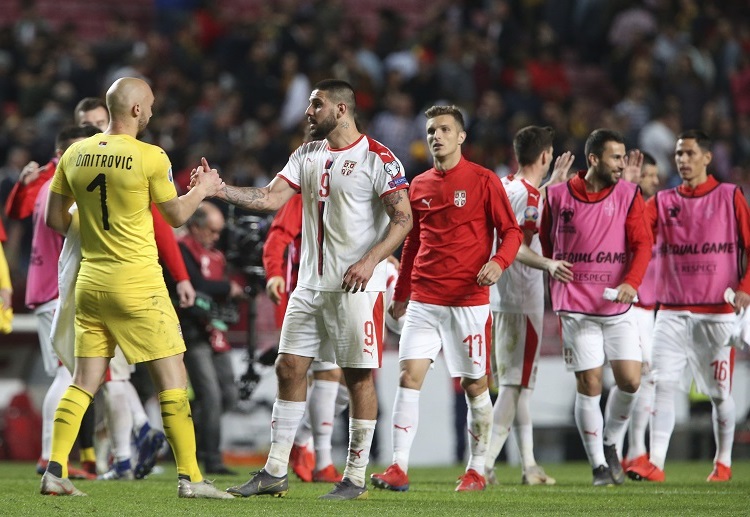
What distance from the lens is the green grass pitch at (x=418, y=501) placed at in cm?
679

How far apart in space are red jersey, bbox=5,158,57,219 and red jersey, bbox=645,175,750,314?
14.7 feet

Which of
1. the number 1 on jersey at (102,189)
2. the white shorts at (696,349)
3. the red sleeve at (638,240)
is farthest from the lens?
the white shorts at (696,349)

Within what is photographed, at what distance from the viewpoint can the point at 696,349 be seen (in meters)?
10.0

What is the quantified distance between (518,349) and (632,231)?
1160 millimetres

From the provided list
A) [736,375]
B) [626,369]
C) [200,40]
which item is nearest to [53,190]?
[626,369]

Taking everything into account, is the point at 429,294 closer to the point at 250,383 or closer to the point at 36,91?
the point at 250,383

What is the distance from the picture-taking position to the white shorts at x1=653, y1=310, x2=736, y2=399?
32.4 feet

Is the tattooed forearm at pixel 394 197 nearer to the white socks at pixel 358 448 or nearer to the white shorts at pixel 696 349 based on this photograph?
the white socks at pixel 358 448

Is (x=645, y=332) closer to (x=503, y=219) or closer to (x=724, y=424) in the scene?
(x=724, y=424)

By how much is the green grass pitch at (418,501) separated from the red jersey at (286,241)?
4.99 feet

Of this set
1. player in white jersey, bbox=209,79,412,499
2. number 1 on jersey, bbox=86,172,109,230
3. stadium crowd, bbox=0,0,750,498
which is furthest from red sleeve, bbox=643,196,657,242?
stadium crowd, bbox=0,0,750,498

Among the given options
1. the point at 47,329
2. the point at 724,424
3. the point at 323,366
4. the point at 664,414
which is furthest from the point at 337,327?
the point at 724,424

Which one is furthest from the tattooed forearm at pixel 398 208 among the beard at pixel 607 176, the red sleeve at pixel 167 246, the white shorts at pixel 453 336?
the beard at pixel 607 176

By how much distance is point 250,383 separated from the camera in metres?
11.5
